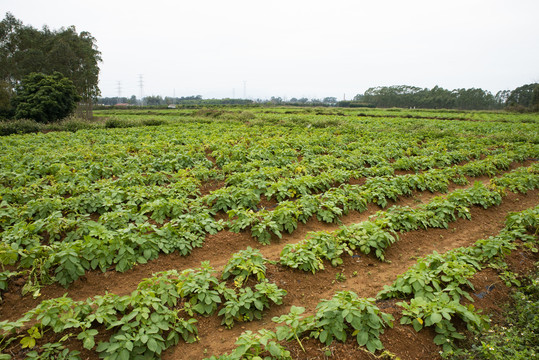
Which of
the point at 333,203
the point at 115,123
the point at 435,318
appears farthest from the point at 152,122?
the point at 435,318

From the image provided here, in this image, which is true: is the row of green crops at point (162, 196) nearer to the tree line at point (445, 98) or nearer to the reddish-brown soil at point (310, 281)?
the reddish-brown soil at point (310, 281)

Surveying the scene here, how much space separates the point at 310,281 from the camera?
499cm

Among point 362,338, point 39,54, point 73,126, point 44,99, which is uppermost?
point 39,54

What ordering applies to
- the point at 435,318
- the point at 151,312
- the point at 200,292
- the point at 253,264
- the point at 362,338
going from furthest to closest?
the point at 253,264 → the point at 200,292 → the point at 151,312 → the point at 435,318 → the point at 362,338

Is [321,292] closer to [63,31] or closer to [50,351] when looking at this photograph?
[50,351]

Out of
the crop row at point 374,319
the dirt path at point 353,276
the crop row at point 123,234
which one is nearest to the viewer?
the crop row at point 374,319

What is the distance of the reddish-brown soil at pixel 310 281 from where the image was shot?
11.6 ft

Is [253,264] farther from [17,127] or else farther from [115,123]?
[17,127]

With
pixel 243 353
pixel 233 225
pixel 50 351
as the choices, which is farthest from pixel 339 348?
pixel 233 225

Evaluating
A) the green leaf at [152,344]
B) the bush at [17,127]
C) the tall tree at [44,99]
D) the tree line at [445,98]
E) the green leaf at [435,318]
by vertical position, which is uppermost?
the tree line at [445,98]

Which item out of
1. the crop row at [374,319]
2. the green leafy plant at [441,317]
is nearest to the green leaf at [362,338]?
the crop row at [374,319]

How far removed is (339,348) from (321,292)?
1.45 metres

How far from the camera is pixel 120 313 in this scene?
13.3 ft

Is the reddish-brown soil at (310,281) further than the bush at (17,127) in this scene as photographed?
No
